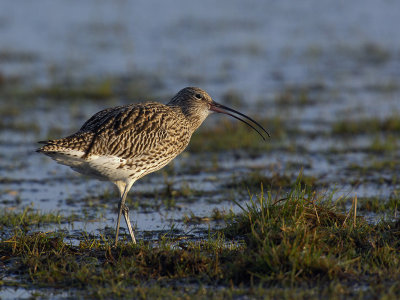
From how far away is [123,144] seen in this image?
793 cm

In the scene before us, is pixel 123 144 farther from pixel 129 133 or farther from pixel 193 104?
pixel 193 104

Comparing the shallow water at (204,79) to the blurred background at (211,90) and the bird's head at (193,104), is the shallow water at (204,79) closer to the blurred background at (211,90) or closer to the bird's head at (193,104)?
the blurred background at (211,90)

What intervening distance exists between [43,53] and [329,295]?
15375mm

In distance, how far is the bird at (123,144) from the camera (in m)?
7.70

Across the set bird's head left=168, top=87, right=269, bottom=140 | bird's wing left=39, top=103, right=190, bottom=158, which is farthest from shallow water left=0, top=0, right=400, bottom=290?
bird's head left=168, top=87, right=269, bottom=140

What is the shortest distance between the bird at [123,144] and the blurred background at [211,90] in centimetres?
90

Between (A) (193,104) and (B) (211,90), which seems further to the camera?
(B) (211,90)

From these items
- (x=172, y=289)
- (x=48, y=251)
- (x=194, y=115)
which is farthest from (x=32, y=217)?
(x=172, y=289)

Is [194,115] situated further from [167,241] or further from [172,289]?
[172,289]

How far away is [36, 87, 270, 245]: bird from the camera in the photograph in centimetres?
770

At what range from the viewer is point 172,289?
244 inches

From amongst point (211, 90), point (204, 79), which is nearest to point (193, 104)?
point (211, 90)

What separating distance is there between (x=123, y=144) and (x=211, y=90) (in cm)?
875

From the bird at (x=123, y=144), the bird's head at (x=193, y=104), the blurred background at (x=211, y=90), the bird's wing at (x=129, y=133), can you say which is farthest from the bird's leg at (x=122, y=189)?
the bird's head at (x=193, y=104)
